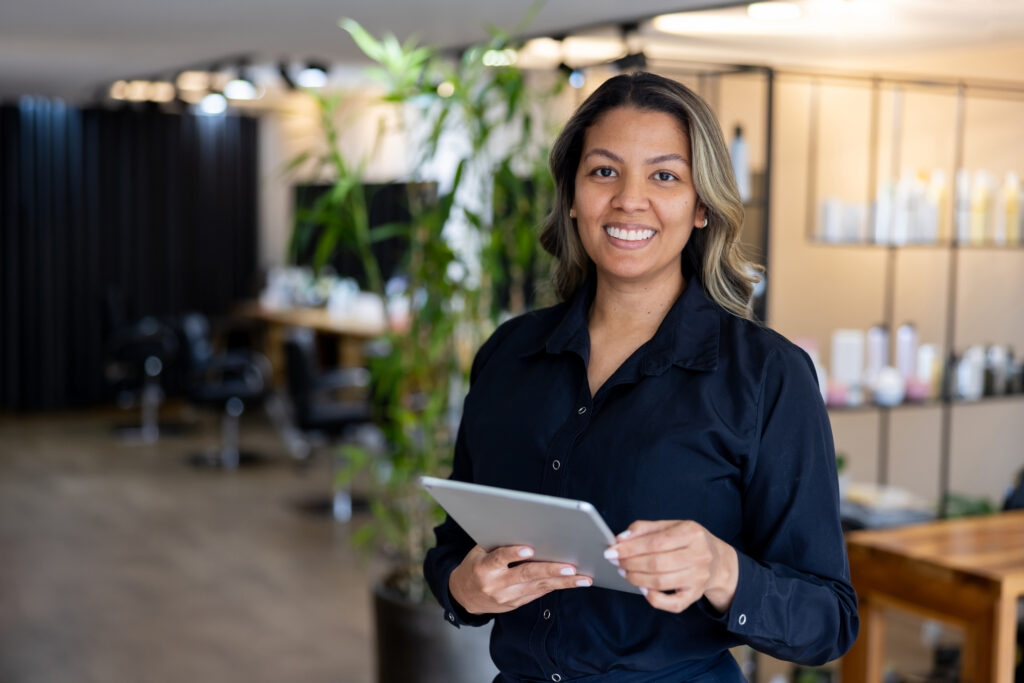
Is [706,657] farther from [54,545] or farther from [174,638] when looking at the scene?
[54,545]

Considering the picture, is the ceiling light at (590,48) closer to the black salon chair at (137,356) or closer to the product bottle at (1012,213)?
the product bottle at (1012,213)

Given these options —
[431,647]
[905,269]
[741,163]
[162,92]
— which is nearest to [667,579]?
[431,647]

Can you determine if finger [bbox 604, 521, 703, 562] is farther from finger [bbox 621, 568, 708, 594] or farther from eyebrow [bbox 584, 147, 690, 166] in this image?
eyebrow [bbox 584, 147, 690, 166]

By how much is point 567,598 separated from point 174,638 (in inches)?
129

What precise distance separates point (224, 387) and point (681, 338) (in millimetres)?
6206

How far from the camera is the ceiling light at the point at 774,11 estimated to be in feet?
11.9

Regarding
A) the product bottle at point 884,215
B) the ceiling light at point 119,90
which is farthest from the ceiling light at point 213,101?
the product bottle at point 884,215

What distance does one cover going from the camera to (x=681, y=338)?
4.88 ft

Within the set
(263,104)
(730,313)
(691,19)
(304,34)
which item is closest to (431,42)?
(304,34)

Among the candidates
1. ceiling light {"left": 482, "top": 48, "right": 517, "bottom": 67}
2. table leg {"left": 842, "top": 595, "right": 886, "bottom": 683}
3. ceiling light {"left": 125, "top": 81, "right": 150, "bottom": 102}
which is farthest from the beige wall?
ceiling light {"left": 125, "top": 81, "right": 150, "bottom": 102}

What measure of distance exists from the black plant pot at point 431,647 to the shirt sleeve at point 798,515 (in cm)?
174

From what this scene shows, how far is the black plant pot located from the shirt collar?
1.65m

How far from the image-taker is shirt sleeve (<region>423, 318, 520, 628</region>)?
1620 millimetres

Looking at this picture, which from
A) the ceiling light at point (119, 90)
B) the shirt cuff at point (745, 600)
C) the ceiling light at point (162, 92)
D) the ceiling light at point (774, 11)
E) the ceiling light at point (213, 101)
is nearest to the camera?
the shirt cuff at point (745, 600)
